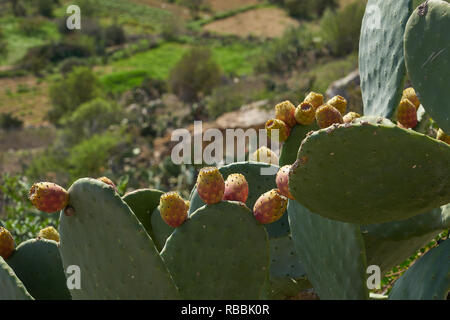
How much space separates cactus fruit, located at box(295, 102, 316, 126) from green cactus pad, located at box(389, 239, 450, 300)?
55cm

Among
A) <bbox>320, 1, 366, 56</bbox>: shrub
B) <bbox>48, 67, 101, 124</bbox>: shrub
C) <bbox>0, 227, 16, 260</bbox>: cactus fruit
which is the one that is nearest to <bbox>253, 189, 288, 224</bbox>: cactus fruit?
<bbox>0, 227, 16, 260</bbox>: cactus fruit

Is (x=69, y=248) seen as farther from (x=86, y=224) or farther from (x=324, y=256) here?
(x=324, y=256)

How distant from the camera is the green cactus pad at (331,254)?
4.69ft

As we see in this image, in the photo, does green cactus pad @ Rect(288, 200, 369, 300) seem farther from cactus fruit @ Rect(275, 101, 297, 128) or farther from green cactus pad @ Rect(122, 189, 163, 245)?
green cactus pad @ Rect(122, 189, 163, 245)

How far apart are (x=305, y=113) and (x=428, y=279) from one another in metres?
0.63

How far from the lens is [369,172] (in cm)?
122

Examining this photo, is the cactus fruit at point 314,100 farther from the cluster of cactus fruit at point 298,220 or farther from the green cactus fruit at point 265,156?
the green cactus fruit at point 265,156

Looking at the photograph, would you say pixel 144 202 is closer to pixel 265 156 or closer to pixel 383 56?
pixel 265 156

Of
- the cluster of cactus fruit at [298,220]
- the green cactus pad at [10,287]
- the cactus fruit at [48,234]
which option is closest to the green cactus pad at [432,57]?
the cluster of cactus fruit at [298,220]

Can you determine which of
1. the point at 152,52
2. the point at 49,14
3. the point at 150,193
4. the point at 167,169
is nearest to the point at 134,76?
the point at 152,52

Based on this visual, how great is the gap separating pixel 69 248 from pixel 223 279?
0.37m

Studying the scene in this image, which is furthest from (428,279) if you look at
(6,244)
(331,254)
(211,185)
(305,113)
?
(6,244)

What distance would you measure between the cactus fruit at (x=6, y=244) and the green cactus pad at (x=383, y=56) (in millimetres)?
1113
